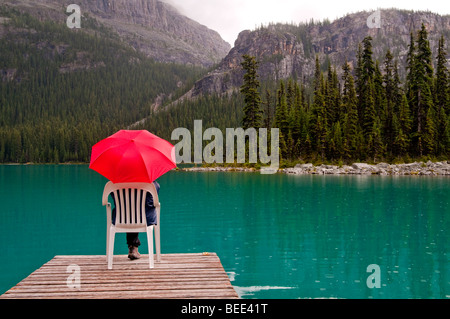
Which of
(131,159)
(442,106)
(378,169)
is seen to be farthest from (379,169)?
(131,159)

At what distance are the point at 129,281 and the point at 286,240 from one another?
8489mm

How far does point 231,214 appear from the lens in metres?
21.0

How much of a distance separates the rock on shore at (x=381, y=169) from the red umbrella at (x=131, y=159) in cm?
5296

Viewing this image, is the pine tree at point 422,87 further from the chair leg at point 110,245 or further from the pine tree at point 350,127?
the chair leg at point 110,245

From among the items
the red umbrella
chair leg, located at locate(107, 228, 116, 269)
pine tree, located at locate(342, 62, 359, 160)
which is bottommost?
A: chair leg, located at locate(107, 228, 116, 269)

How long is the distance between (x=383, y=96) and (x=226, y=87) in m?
132

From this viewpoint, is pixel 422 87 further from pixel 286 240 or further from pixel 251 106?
pixel 286 240

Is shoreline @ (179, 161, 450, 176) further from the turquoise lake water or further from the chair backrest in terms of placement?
the chair backrest

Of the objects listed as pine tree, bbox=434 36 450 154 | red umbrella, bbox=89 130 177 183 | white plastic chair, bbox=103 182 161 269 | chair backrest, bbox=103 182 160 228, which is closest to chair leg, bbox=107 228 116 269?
white plastic chair, bbox=103 182 161 269

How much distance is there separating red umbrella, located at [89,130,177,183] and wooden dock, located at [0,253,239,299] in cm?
178

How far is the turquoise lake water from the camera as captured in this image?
9.83 meters

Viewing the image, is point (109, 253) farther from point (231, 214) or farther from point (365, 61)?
point (365, 61)

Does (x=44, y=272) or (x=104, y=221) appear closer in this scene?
(x=44, y=272)
